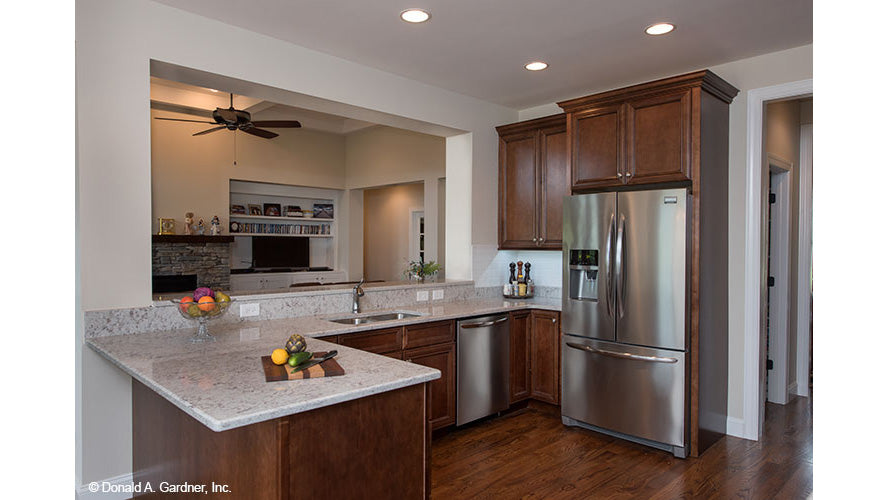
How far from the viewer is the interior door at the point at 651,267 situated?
129 inches

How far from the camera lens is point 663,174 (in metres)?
3.44

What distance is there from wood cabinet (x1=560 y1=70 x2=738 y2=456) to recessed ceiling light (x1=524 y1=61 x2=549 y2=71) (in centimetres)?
35

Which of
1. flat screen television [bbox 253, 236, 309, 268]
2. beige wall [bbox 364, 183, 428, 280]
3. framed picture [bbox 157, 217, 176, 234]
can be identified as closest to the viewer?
framed picture [bbox 157, 217, 176, 234]

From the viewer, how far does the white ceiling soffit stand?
305cm

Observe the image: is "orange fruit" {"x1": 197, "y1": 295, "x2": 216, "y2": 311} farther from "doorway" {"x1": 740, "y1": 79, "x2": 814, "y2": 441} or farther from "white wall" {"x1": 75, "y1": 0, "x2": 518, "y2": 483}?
"doorway" {"x1": 740, "y1": 79, "x2": 814, "y2": 441}

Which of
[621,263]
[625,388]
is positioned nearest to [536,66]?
[621,263]

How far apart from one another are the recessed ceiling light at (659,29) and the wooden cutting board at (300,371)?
8.66ft

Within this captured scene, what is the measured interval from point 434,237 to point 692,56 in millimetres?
4001

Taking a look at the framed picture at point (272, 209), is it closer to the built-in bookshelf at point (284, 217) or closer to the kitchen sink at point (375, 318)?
the built-in bookshelf at point (284, 217)

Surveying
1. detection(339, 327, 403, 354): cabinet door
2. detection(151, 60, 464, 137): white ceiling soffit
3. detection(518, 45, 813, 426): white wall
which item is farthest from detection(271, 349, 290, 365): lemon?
detection(518, 45, 813, 426): white wall

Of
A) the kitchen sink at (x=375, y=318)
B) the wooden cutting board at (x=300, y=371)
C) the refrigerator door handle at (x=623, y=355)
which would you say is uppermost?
the wooden cutting board at (x=300, y=371)

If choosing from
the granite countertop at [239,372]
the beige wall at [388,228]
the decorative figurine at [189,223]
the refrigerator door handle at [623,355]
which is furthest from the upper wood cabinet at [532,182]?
the decorative figurine at [189,223]

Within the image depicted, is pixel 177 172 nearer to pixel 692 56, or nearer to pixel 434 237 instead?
pixel 434 237
